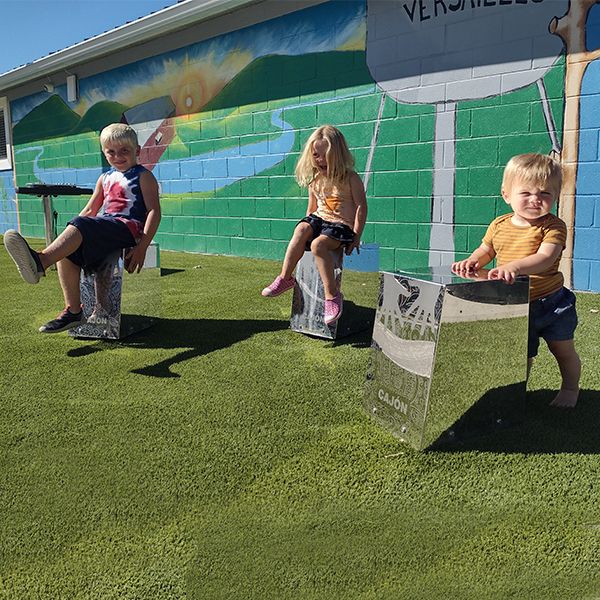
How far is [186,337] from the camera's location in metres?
3.24

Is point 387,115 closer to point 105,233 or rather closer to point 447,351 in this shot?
point 105,233

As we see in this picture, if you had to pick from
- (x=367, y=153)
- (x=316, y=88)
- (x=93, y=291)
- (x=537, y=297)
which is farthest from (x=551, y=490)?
(x=316, y=88)

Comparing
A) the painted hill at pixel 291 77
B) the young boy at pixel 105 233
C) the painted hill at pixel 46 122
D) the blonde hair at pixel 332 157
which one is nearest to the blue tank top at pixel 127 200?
the young boy at pixel 105 233

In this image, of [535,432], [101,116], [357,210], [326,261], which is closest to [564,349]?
[535,432]

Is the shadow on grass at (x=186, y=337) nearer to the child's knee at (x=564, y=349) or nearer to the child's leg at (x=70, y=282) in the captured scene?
the child's leg at (x=70, y=282)

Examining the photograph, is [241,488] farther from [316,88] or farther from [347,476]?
[316,88]

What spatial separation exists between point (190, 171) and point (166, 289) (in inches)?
119

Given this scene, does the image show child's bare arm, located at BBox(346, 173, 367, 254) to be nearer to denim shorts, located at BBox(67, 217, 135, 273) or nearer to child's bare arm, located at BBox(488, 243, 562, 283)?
denim shorts, located at BBox(67, 217, 135, 273)

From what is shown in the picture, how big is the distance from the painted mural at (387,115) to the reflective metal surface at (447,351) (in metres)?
2.73

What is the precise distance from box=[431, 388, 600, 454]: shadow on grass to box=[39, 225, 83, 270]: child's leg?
2112 millimetres

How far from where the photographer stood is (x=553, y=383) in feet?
7.68

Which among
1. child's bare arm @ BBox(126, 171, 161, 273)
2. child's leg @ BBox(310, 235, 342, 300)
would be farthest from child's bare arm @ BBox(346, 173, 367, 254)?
child's bare arm @ BBox(126, 171, 161, 273)

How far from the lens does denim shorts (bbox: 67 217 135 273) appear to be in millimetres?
3016

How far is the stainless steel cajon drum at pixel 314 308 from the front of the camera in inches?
123
